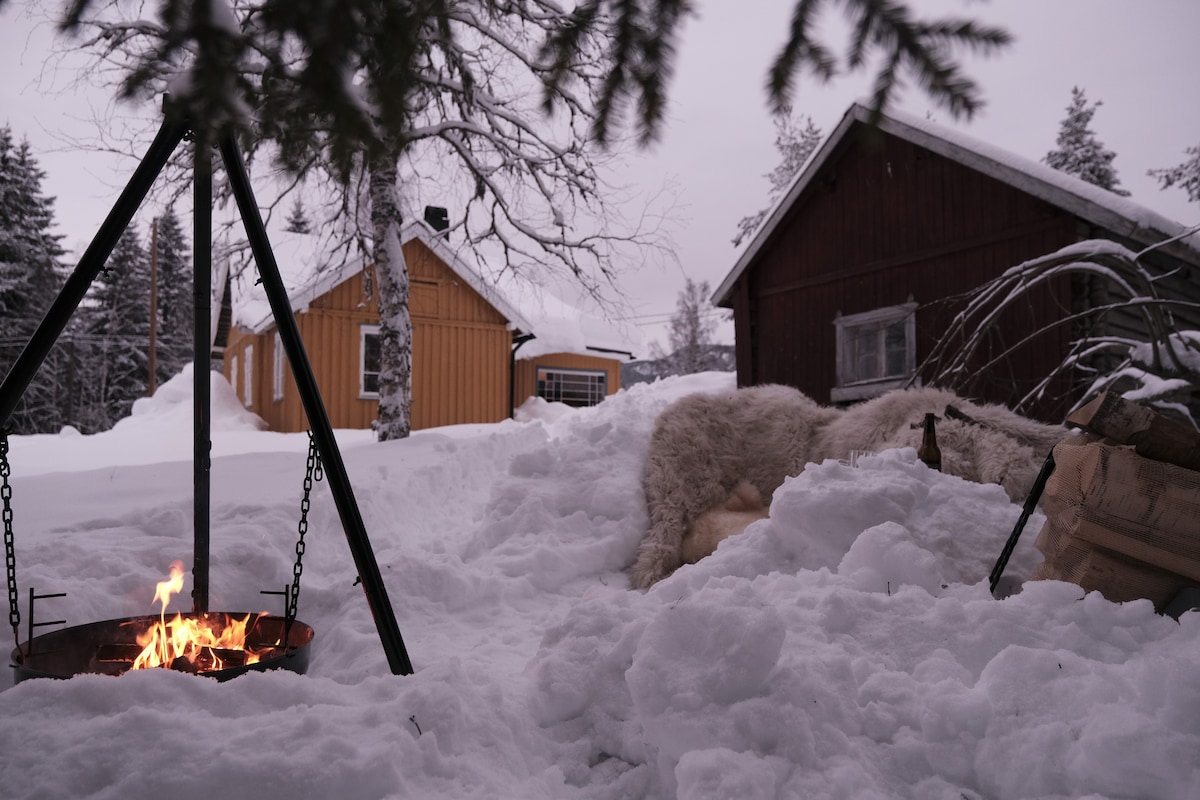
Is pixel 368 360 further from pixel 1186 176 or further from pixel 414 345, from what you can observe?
pixel 1186 176

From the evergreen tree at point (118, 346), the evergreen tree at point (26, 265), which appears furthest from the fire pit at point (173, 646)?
the evergreen tree at point (118, 346)

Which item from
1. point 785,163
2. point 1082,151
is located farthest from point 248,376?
point 1082,151

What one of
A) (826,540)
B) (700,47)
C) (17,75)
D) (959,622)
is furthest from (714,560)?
(17,75)

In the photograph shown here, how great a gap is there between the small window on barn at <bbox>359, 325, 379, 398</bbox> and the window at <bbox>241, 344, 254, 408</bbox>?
4.14 m

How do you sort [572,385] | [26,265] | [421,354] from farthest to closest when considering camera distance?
[26,265]
[572,385]
[421,354]

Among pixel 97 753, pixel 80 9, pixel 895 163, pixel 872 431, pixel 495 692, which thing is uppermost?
pixel 895 163

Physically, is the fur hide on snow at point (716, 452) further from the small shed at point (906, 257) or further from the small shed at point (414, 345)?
the small shed at point (414, 345)

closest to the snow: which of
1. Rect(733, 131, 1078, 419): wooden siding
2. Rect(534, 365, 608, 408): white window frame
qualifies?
Rect(733, 131, 1078, 419): wooden siding

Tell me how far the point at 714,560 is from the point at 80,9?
280cm

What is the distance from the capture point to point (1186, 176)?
48.7 ft

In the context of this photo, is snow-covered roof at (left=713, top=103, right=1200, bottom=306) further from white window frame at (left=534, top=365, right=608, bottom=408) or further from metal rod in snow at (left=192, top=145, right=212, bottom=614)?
white window frame at (left=534, top=365, right=608, bottom=408)

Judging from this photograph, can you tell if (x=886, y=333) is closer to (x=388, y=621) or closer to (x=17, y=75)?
(x=388, y=621)

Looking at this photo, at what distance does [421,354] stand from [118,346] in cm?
1895

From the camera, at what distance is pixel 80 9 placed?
3.63 feet
